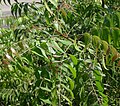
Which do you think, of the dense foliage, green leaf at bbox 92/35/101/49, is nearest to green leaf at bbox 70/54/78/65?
the dense foliage

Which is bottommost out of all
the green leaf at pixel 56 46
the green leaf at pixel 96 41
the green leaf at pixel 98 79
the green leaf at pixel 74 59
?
the green leaf at pixel 98 79

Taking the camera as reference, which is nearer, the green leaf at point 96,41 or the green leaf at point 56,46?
the green leaf at point 96,41

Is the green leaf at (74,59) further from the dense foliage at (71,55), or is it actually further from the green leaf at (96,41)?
the green leaf at (96,41)

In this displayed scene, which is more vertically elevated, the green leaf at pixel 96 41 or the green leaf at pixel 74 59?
the green leaf at pixel 96 41

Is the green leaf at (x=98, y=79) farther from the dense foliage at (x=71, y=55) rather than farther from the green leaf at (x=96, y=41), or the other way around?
the green leaf at (x=96, y=41)

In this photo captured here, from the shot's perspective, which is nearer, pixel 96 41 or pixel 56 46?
pixel 96 41

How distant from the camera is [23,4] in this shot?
2.38 metres

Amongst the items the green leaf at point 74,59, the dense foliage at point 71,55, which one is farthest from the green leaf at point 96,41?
the green leaf at point 74,59

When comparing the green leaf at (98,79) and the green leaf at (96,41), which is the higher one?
the green leaf at (96,41)

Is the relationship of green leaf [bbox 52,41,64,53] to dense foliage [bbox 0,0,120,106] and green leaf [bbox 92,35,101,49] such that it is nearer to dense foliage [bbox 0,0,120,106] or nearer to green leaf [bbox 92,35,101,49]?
dense foliage [bbox 0,0,120,106]

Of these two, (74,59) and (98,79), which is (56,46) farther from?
(98,79)

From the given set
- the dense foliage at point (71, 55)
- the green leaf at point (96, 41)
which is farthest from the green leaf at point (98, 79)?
the green leaf at point (96, 41)

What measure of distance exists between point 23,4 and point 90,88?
84cm

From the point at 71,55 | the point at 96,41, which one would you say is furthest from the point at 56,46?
the point at 96,41
